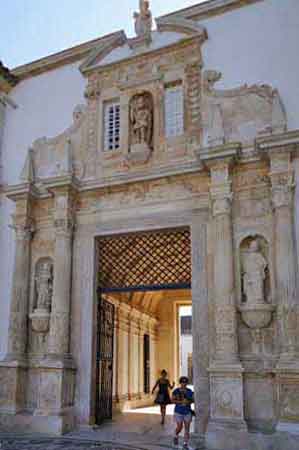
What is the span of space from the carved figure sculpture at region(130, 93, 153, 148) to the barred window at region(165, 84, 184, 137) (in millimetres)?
322

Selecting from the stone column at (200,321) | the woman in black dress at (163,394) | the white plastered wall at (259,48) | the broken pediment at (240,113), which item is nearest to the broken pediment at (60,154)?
the broken pediment at (240,113)

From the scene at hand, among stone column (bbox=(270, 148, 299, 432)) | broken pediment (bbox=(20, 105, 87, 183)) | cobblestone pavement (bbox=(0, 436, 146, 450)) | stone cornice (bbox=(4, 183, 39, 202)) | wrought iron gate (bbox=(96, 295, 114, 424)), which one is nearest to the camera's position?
stone column (bbox=(270, 148, 299, 432))

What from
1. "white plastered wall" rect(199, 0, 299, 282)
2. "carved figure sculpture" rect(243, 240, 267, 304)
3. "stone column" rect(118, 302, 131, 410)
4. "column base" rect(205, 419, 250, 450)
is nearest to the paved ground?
"column base" rect(205, 419, 250, 450)

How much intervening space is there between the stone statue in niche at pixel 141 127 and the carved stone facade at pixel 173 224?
0.02 metres

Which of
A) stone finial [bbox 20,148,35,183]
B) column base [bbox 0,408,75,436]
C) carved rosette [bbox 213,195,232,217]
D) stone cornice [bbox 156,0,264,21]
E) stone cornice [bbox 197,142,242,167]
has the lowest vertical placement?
column base [bbox 0,408,75,436]

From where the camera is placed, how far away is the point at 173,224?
8.10 meters

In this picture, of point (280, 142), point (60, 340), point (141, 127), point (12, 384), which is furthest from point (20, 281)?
point (280, 142)

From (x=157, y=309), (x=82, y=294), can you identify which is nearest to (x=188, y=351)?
(x=157, y=309)

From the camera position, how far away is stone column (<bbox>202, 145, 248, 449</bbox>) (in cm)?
661

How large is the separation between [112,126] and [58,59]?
209 centimetres

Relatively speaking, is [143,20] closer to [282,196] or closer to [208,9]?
[208,9]

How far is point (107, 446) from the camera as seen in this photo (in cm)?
689

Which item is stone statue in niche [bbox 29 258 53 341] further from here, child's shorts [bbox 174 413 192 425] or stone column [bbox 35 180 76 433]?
child's shorts [bbox 174 413 192 425]

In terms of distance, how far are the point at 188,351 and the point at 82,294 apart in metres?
20.4
